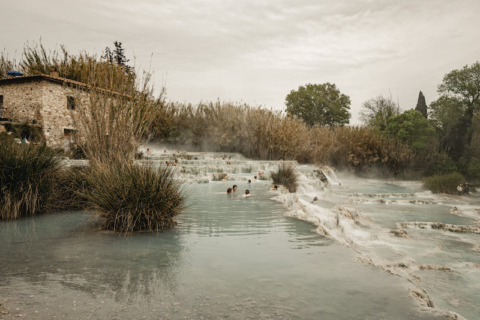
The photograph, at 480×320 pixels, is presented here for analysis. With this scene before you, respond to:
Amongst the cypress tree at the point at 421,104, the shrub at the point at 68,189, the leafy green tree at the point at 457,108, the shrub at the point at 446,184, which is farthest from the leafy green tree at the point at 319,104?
the shrub at the point at 68,189

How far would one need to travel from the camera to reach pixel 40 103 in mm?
18344

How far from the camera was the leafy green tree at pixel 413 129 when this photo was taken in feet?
73.8

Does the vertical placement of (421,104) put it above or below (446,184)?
above

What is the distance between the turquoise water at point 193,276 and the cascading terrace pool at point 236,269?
1 cm

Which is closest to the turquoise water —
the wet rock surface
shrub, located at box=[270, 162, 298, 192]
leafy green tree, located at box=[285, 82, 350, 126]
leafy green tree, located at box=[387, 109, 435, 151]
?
the wet rock surface

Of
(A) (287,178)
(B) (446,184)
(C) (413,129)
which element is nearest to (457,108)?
(C) (413,129)

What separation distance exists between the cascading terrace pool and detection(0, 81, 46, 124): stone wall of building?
14329mm

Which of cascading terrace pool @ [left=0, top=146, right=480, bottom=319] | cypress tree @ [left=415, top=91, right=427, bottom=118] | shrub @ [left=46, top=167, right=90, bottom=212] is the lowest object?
cascading terrace pool @ [left=0, top=146, right=480, bottom=319]

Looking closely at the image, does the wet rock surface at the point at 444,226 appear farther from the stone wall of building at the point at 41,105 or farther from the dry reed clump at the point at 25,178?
the stone wall of building at the point at 41,105

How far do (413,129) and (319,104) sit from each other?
979 inches

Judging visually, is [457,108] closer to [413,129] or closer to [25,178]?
[413,129]

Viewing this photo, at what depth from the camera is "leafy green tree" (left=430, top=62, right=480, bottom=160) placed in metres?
24.4

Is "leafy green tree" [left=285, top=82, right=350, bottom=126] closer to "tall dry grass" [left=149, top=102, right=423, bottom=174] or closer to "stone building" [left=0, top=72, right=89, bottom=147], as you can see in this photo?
"tall dry grass" [left=149, top=102, right=423, bottom=174]

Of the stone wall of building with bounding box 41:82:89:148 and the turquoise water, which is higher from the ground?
the stone wall of building with bounding box 41:82:89:148
